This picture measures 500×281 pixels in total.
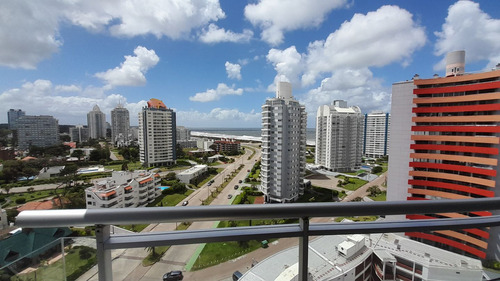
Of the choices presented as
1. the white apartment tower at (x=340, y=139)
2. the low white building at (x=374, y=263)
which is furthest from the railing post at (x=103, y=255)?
the white apartment tower at (x=340, y=139)

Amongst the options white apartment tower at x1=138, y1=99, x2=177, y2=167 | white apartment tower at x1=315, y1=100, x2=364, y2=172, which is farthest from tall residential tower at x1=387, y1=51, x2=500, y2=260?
white apartment tower at x1=138, y1=99, x2=177, y2=167

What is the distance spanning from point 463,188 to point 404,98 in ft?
13.4

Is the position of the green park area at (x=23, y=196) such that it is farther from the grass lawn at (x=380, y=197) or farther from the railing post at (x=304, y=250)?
the grass lawn at (x=380, y=197)

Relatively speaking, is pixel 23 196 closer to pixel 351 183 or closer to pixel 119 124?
pixel 351 183

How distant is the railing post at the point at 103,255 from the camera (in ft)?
1.97

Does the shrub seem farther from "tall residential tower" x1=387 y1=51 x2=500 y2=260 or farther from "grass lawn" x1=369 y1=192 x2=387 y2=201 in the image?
"grass lawn" x1=369 y1=192 x2=387 y2=201

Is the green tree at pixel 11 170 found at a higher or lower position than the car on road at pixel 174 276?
lower

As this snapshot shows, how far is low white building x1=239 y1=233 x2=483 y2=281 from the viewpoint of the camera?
0.81 meters

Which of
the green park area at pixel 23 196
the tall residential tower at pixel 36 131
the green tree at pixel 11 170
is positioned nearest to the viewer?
the green park area at pixel 23 196

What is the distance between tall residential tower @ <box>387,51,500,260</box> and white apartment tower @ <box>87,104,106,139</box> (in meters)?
50.7

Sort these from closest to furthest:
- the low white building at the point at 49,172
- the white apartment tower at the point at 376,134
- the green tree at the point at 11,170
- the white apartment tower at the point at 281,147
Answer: the white apartment tower at the point at 281,147 → the green tree at the point at 11,170 → the low white building at the point at 49,172 → the white apartment tower at the point at 376,134

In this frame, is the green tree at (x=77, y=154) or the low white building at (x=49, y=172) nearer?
the low white building at (x=49, y=172)

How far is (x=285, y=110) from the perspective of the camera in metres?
12.9

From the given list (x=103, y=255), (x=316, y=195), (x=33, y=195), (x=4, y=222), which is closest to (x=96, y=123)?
(x=33, y=195)
